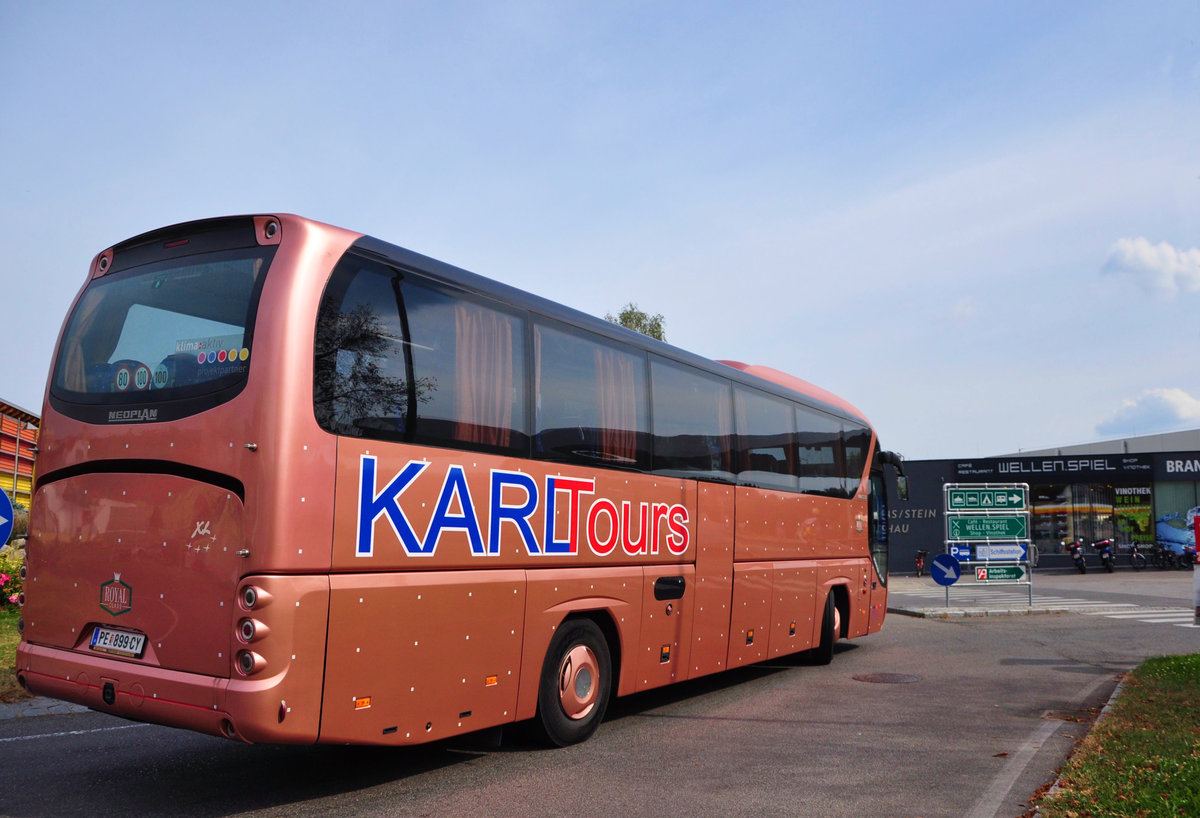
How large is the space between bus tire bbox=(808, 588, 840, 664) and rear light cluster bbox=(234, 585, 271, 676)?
29.6ft

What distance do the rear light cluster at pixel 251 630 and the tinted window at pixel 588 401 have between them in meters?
2.49

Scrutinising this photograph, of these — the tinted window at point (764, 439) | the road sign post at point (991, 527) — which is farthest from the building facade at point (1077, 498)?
the tinted window at point (764, 439)

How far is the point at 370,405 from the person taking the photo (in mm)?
5766

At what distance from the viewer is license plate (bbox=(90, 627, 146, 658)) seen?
18.3 feet

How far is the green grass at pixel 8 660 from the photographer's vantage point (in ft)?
29.3

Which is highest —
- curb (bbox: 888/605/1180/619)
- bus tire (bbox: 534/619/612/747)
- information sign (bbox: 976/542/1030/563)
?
information sign (bbox: 976/542/1030/563)

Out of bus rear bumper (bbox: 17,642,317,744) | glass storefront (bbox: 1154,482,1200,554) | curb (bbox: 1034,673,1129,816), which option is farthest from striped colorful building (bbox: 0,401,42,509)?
glass storefront (bbox: 1154,482,1200,554)

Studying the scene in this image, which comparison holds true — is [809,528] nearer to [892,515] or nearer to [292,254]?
[292,254]

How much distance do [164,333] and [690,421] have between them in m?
5.05

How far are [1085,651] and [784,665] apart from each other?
500cm

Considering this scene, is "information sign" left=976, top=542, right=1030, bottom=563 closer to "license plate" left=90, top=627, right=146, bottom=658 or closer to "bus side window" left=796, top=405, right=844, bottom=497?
"bus side window" left=796, top=405, right=844, bottom=497

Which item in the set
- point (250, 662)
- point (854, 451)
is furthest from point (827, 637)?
point (250, 662)

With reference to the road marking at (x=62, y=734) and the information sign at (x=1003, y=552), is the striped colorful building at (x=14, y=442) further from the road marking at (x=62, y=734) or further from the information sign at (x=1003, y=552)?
the information sign at (x=1003, y=552)

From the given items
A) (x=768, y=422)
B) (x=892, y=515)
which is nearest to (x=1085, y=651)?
(x=768, y=422)
